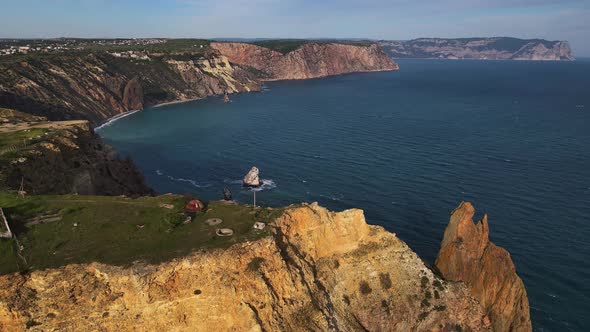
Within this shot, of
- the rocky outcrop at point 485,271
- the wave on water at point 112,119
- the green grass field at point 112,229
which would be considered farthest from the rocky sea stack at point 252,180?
the wave on water at point 112,119

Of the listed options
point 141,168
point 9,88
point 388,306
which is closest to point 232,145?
point 141,168

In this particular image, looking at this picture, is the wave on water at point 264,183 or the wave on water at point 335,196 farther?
the wave on water at point 264,183

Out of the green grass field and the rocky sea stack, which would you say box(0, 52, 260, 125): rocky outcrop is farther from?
the green grass field

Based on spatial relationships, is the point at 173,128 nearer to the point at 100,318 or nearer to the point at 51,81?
the point at 51,81

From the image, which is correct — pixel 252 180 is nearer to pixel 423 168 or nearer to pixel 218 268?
pixel 423 168

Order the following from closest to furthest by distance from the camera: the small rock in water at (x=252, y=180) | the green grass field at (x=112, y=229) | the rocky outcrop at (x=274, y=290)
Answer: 1. the rocky outcrop at (x=274, y=290)
2. the green grass field at (x=112, y=229)
3. the small rock in water at (x=252, y=180)

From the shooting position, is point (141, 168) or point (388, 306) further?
point (141, 168)

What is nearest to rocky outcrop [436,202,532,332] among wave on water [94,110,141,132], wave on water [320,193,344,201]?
wave on water [320,193,344,201]

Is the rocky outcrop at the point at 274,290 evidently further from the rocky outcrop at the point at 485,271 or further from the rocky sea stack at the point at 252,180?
the rocky sea stack at the point at 252,180
